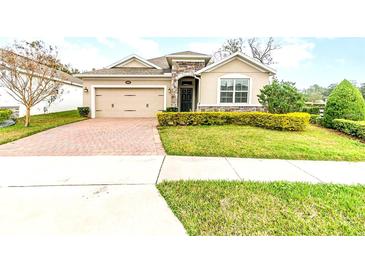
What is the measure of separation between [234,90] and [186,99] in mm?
4208

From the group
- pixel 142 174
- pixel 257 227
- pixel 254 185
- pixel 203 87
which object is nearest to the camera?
pixel 257 227

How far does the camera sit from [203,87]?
46.3ft

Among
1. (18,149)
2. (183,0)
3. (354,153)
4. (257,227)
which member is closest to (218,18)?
(183,0)

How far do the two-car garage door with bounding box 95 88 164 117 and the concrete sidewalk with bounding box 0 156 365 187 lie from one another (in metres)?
11.2

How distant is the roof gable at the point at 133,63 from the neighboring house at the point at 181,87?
1.06 m

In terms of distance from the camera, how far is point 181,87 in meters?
16.7

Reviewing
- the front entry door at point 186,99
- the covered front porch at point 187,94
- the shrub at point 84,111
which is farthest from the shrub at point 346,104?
the shrub at point 84,111

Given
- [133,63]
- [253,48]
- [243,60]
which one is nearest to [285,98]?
[243,60]

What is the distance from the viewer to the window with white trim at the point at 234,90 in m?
14.1

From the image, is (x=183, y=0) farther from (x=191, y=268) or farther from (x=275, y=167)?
(x=275, y=167)

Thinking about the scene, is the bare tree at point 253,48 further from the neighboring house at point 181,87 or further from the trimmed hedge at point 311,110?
the neighboring house at point 181,87

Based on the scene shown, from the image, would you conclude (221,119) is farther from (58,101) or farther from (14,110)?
(58,101)

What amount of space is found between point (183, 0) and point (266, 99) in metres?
10.5

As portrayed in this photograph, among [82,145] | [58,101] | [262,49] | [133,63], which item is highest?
[262,49]
